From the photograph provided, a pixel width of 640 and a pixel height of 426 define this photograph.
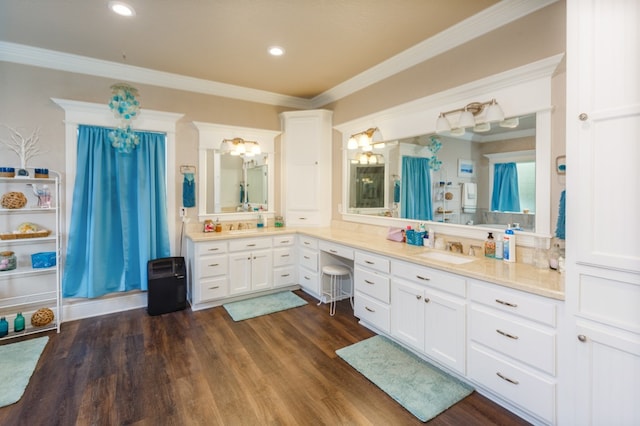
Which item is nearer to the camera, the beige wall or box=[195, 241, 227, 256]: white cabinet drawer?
the beige wall

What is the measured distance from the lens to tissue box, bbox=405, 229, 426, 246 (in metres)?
3.10

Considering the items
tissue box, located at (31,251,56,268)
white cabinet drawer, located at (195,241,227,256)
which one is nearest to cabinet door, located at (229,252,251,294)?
white cabinet drawer, located at (195,241,227,256)

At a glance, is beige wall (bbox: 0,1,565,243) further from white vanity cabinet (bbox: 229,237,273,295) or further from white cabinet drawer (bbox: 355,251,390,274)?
white cabinet drawer (bbox: 355,251,390,274)

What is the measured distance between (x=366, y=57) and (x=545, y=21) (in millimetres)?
1609

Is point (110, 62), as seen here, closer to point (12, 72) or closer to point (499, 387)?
point (12, 72)

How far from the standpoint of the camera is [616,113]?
1441 mm

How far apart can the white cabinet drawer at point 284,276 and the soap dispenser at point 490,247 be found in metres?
2.46

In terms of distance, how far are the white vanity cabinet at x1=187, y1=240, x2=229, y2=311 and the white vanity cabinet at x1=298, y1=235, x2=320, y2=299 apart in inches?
39.1

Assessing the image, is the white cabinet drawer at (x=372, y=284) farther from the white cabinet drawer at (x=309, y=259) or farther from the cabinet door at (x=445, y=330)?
the white cabinet drawer at (x=309, y=259)

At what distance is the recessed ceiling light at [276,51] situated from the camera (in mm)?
3088

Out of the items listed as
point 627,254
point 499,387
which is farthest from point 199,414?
point 627,254

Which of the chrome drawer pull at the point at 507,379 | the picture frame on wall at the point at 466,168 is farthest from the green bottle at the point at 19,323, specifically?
the picture frame on wall at the point at 466,168

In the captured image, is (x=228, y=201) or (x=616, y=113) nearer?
(x=616, y=113)

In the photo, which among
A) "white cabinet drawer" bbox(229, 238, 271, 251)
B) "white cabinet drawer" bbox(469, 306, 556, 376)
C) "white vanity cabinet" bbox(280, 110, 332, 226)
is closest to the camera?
"white cabinet drawer" bbox(469, 306, 556, 376)
